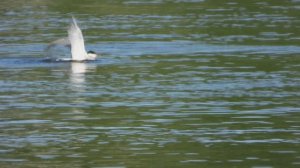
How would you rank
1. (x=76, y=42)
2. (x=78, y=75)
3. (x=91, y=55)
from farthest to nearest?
(x=76, y=42), (x=91, y=55), (x=78, y=75)

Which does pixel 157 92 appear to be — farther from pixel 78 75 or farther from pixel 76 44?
pixel 76 44

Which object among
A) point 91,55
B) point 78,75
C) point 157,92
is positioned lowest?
point 78,75

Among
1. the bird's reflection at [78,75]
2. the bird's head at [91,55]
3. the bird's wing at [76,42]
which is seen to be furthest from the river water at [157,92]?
the bird's wing at [76,42]

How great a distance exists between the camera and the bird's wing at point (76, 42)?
97.2 feet

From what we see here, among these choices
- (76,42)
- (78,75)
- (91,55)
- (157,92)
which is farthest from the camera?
(76,42)

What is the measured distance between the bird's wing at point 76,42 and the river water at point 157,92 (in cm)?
44

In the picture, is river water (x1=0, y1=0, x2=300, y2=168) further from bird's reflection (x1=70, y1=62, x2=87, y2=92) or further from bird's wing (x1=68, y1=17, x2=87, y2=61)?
bird's wing (x1=68, y1=17, x2=87, y2=61)

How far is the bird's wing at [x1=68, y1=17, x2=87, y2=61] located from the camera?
2964cm

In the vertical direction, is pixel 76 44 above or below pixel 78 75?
above

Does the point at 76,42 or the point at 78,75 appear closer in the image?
the point at 78,75

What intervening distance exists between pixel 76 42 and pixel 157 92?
7182 millimetres

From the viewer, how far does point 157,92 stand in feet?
76.0

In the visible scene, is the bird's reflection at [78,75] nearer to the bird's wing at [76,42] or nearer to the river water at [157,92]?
the river water at [157,92]

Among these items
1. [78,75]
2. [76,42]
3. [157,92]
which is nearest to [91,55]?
[76,42]
